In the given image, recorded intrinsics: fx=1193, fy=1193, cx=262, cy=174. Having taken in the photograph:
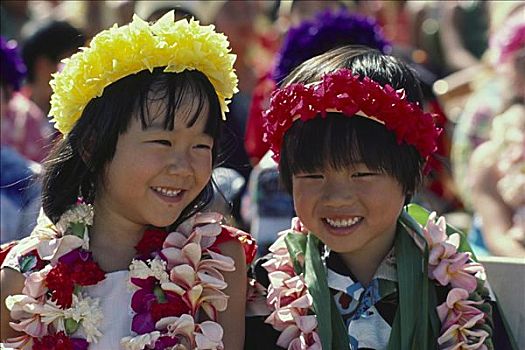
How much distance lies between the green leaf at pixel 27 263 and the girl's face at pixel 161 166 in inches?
12.1

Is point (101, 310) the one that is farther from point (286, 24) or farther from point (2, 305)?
point (286, 24)

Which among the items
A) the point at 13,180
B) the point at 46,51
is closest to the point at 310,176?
the point at 13,180

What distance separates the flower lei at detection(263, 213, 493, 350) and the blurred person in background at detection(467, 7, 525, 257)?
5.94 feet

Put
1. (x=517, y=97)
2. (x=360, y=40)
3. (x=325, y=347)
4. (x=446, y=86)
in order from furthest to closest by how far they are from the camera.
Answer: (x=446, y=86)
(x=517, y=97)
(x=360, y=40)
(x=325, y=347)

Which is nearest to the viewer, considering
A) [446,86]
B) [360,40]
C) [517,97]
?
[360,40]

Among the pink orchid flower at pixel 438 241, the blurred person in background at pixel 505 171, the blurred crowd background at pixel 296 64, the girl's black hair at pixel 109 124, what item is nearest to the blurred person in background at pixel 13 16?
the blurred crowd background at pixel 296 64

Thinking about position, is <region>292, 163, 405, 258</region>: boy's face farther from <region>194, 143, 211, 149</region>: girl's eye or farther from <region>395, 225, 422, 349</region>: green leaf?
A: <region>194, 143, 211, 149</region>: girl's eye

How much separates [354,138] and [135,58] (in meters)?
0.64

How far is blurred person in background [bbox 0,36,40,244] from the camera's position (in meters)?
4.41

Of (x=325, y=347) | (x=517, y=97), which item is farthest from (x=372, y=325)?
(x=517, y=97)

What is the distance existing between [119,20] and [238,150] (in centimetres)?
189

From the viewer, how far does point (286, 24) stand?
7332 millimetres

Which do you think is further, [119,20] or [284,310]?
[119,20]

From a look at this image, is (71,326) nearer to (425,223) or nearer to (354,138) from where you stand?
(354,138)
